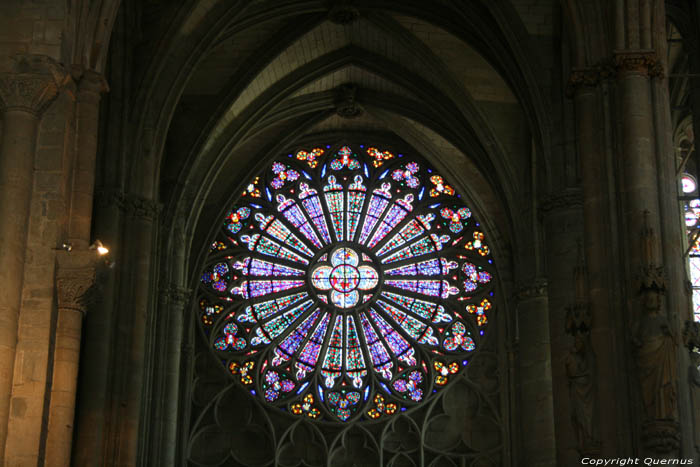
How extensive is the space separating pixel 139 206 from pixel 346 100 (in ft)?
25.6

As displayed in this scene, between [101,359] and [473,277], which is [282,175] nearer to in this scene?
[473,277]

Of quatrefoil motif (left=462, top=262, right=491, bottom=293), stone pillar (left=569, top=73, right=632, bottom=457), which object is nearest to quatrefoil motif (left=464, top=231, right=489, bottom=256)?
quatrefoil motif (left=462, top=262, right=491, bottom=293)

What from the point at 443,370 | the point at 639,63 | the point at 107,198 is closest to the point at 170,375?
the point at 107,198

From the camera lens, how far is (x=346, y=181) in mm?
29391

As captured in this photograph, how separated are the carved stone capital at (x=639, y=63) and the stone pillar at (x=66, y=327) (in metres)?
6.85

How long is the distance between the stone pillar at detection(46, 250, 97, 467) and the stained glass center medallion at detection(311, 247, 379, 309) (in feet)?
45.1

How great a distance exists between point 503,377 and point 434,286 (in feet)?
8.27

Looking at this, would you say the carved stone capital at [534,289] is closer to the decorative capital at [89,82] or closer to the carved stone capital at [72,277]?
the decorative capital at [89,82]

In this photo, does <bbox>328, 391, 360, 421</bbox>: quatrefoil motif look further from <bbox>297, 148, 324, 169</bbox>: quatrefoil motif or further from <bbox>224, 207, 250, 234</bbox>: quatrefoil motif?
<bbox>297, 148, 324, 169</bbox>: quatrefoil motif

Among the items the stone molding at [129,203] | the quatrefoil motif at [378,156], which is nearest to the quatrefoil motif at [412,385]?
the quatrefoil motif at [378,156]

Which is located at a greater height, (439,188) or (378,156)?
(378,156)

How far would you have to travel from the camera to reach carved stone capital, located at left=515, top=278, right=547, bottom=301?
970 inches

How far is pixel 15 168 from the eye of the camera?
14.8m

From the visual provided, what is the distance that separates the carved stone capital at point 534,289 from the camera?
80.8 ft
